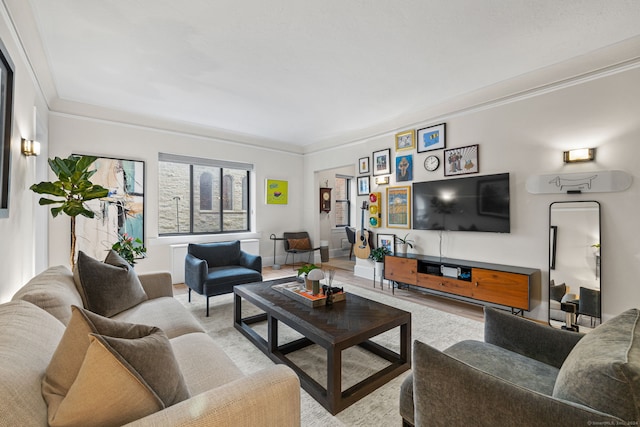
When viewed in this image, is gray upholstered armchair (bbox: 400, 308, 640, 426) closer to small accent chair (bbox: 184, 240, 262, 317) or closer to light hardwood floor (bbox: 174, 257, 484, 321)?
light hardwood floor (bbox: 174, 257, 484, 321)

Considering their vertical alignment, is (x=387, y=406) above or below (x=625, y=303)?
below

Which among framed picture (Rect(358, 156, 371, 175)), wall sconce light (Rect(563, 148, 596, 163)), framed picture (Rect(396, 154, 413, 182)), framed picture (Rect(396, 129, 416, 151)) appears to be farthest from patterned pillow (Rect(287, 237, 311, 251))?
wall sconce light (Rect(563, 148, 596, 163))

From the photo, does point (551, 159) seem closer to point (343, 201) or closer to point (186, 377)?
point (186, 377)

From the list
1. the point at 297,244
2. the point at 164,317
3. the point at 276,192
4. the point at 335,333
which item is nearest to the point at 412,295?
the point at 335,333

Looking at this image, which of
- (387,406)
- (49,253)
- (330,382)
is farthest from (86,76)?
(387,406)

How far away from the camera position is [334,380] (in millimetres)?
1736

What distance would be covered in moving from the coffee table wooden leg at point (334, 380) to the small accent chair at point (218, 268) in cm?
199

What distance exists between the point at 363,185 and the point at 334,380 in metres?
3.96

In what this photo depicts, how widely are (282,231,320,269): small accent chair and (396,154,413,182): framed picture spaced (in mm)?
2618

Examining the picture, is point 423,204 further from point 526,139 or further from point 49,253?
point 49,253

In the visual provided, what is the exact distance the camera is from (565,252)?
303 cm

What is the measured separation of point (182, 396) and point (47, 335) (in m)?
0.60

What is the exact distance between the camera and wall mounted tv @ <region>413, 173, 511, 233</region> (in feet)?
11.5

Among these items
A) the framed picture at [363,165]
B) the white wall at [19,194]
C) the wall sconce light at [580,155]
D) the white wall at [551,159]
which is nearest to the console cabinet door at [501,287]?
the white wall at [551,159]
